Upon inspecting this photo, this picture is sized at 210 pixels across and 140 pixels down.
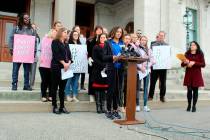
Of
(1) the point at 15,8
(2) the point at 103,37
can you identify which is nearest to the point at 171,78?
(2) the point at 103,37

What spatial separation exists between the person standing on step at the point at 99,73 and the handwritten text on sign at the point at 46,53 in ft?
3.54

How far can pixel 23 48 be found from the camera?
8117 mm

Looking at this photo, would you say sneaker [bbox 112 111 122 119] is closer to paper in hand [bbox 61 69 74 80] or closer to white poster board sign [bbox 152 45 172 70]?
paper in hand [bbox 61 69 74 80]

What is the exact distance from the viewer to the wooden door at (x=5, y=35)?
1719 cm

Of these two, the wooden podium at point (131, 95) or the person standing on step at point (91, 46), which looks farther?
the person standing on step at point (91, 46)

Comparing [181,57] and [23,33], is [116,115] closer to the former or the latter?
[181,57]

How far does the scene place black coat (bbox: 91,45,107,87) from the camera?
7.29m

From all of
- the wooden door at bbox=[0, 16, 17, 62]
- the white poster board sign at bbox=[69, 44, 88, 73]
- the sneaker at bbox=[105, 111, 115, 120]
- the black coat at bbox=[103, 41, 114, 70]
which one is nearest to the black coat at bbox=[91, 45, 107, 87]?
the black coat at bbox=[103, 41, 114, 70]

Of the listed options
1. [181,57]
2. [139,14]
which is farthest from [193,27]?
→ [181,57]

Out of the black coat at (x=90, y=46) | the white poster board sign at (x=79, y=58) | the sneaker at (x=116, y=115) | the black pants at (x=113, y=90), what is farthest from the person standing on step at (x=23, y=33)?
the sneaker at (x=116, y=115)

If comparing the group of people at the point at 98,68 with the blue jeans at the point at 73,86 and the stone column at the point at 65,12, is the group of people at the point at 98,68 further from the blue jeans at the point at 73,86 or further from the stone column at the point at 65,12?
the stone column at the point at 65,12

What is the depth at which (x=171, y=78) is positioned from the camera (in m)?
14.9

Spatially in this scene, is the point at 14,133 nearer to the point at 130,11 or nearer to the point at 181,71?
the point at 181,71

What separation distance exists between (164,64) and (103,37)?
235cm
